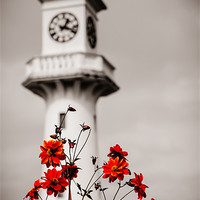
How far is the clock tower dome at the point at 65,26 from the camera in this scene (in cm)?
2295

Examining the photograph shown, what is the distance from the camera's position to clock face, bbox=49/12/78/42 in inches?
906

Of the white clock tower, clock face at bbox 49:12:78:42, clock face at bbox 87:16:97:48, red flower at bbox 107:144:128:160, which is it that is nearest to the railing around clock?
the white clock tower

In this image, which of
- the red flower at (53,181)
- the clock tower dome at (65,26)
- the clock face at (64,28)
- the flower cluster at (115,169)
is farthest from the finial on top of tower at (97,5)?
the red flower at (53,181)

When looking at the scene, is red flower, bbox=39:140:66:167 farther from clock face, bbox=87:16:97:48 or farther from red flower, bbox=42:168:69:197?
clock face, bbox=87:16:97:48

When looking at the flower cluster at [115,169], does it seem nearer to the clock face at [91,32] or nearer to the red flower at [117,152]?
Result: the red flower at [117,152]

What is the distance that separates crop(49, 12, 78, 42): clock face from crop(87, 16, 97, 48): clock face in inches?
36.0

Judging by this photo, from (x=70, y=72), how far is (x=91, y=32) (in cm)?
334

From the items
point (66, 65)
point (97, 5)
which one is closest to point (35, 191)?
point (66, 65)

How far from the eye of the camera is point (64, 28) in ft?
75.8

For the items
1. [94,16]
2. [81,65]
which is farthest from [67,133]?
[94,16]

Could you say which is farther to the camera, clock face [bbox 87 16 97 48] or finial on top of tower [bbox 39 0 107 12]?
finial on top of tower [bbox 39 0 107 12]

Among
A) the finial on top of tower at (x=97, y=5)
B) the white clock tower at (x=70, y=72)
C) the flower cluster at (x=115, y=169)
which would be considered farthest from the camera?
the finial on top of tower at (x=97, y=5)

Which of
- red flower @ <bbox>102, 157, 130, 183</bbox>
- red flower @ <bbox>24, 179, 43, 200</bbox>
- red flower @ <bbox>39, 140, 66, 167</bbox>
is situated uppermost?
red flower @ <bbox>39, 140, 66, 167</bbox>

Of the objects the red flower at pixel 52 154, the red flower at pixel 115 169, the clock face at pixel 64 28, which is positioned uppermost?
the clock face at pixel 64 28
